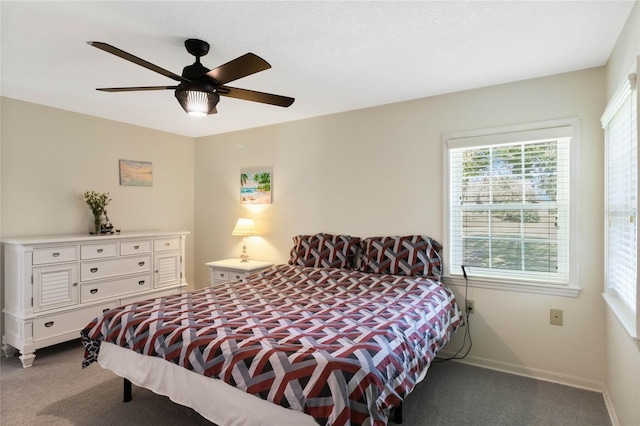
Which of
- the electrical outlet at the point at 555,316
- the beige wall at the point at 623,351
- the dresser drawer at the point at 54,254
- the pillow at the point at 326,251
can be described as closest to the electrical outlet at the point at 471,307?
the electrical outlet at the point at 555,316

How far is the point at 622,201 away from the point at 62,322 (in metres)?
4.35

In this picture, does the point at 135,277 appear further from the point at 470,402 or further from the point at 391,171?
the point at 470,402

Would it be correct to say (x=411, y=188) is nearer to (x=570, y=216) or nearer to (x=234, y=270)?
(x=570, y=216)

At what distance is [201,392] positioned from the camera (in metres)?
1.74

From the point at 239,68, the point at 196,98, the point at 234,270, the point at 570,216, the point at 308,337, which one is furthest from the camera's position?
the point at 234,270

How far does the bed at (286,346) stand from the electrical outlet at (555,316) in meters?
0.67

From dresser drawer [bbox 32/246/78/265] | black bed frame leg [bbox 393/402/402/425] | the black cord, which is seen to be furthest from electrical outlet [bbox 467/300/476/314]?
dresser drawer [bbox 32/246/78/265]

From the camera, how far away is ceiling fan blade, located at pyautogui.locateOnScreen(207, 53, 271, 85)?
1735 millimetres

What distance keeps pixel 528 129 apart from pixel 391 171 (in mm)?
1184

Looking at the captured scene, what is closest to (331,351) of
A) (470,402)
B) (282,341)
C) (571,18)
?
(282,341)

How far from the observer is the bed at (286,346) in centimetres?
144

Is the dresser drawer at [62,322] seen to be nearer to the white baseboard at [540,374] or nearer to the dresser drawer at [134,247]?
the dresser drawer at [134,247]

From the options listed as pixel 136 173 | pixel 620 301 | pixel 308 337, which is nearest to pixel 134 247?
pixel 136 173

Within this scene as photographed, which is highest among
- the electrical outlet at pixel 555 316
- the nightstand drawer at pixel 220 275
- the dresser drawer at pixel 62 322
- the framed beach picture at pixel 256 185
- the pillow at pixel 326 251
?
the framed beach picture at pixel 256 185
